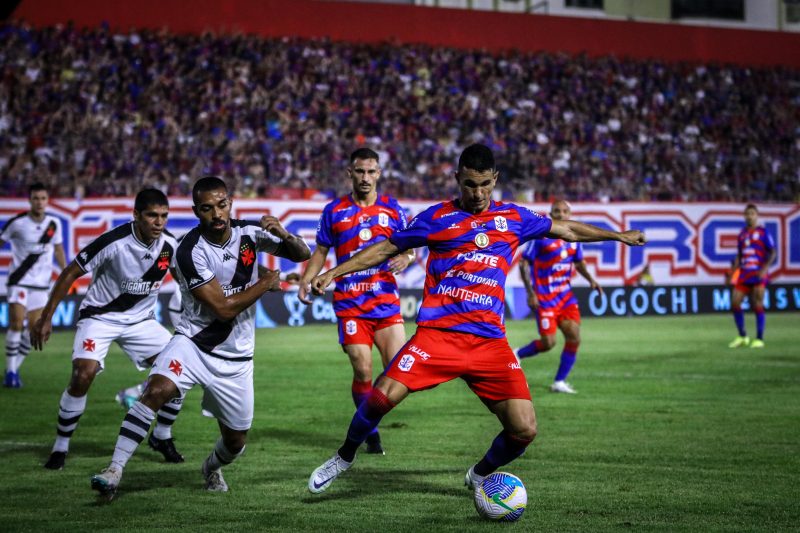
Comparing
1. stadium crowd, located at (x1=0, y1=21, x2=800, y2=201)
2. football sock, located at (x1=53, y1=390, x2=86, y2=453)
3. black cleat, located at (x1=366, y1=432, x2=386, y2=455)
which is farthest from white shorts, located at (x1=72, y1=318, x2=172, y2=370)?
stadium crowd, located at (x1=0, y1=21, x2=800, y2=201)

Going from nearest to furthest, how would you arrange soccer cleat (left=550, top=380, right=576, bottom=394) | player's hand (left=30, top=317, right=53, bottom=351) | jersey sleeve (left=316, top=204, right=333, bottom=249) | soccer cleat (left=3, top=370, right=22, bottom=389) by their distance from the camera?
player's hand (left=30, top=317, right=53, bottom=351) < jersey sleeve (left=316, top=204, right=333, bottom=249) < soccer cleat (left=550, top=380, right=576, bottom=394) < soccer cleat (left=3, top=370, right=22, bottom=389)

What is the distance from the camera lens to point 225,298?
23.7ft

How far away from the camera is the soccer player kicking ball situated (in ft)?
22.4

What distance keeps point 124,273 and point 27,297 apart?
7.34m

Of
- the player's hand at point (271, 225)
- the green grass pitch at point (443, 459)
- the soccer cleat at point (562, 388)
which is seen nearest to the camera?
the green grass pitch at point (443, 459)

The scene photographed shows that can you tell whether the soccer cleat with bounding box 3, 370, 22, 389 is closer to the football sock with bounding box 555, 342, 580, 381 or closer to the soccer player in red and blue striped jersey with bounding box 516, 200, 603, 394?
the soccer player in red and blue striped jersey with bounding box 516, 200, 603, 394

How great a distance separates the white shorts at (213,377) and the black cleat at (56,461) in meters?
1.95

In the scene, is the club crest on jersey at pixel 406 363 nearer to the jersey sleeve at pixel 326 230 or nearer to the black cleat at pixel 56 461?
the jersey sleeve at pixel 326 230

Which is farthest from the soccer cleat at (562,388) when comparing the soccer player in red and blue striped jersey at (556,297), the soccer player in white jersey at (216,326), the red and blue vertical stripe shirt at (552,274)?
the soccer player in white jersey at (216,326)

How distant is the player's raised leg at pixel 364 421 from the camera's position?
6820 mm

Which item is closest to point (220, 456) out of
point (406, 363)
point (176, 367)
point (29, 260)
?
point (176, 367)

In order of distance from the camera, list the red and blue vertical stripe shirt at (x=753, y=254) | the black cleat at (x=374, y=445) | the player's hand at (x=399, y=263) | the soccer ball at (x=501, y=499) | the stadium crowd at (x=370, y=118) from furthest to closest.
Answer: the stadium crowd at (x=370, y=118), the red and blue vertical stripe shirt at (x=753, y=254), the black cleat at (x=374, y=445), the player's hand at (x=399, y=263), the soccer ball at (x=501, y=499)

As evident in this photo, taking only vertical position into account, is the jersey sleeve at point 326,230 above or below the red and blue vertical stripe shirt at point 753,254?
above

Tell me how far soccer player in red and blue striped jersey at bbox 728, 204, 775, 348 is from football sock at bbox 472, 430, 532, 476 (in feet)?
48.9
